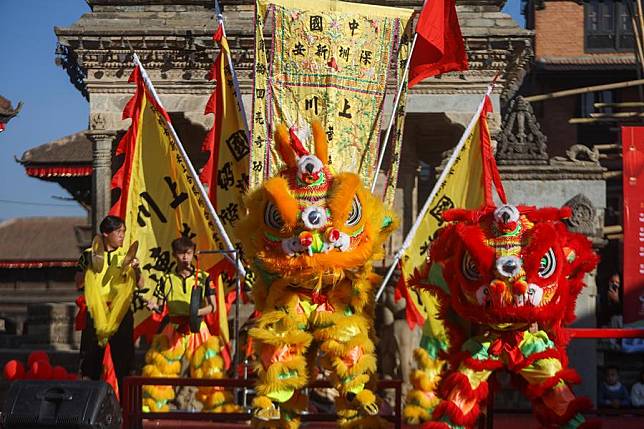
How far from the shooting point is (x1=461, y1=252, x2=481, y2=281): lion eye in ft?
23.8

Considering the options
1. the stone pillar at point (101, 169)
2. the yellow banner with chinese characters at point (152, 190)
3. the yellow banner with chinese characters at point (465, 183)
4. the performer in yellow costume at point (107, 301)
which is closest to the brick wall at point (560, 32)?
the stone pillar at point (101, 169)

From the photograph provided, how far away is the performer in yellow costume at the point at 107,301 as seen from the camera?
27.4ft

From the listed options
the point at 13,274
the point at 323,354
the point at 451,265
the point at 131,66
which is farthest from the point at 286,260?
the point at 13,274

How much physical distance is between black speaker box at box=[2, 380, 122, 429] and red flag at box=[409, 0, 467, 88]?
4.22 metres

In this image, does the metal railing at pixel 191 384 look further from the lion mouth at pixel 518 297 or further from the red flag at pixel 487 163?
the red flag at pixel 487 163

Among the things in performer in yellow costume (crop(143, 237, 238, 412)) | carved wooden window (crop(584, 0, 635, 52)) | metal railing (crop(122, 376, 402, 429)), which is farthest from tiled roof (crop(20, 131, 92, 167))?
metal railing (crop(122, 376, 402, 429))

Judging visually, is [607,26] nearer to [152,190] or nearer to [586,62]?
[586,62]

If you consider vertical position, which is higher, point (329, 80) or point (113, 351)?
point (329, 80)

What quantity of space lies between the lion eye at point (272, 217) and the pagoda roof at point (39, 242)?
19365 mm

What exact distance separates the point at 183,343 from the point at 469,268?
3367 millimetres

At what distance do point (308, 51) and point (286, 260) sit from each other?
249 centimetres

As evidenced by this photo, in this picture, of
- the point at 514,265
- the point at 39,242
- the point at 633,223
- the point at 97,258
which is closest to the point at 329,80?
the point at 97,258

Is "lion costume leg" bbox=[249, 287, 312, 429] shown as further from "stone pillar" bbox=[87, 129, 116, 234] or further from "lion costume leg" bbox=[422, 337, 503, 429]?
"stone pillar" bbox=[87, 129, 116, 234]

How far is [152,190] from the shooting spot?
1014cm
